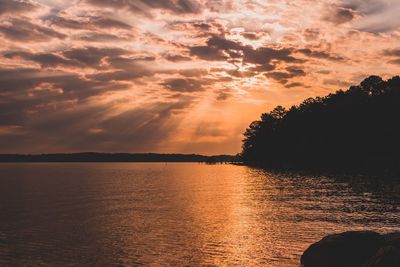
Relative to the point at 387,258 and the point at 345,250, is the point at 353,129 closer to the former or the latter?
the point at 345,250

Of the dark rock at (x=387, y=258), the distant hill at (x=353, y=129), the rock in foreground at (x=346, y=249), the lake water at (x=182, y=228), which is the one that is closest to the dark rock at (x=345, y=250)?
the rock in foreground at (x=346, y=249)

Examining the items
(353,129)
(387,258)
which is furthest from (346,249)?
(353,129)

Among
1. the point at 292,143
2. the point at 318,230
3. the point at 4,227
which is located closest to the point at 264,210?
the point at 318,230

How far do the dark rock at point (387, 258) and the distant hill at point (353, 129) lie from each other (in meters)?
115

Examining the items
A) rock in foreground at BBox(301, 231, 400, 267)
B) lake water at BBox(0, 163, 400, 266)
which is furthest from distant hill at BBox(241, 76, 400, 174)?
rock in foreground at BBox(301, 231, 400, 267)

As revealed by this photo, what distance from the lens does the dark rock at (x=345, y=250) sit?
2319 centimetres

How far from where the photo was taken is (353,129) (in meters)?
156

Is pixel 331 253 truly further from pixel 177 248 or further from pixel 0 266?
pixel 0 266

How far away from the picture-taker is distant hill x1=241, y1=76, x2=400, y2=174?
145 metres

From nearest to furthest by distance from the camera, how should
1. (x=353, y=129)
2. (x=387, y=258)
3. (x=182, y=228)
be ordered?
1. (x=387, y=258)
2. (x=182, y=228)
3. (x=353, y=129)

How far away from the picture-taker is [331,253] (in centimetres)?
2352

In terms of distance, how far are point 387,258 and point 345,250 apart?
16.1ft

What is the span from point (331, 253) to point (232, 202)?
38090 mm

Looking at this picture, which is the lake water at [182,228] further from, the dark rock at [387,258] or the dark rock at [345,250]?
the dark rock at [387,258]
